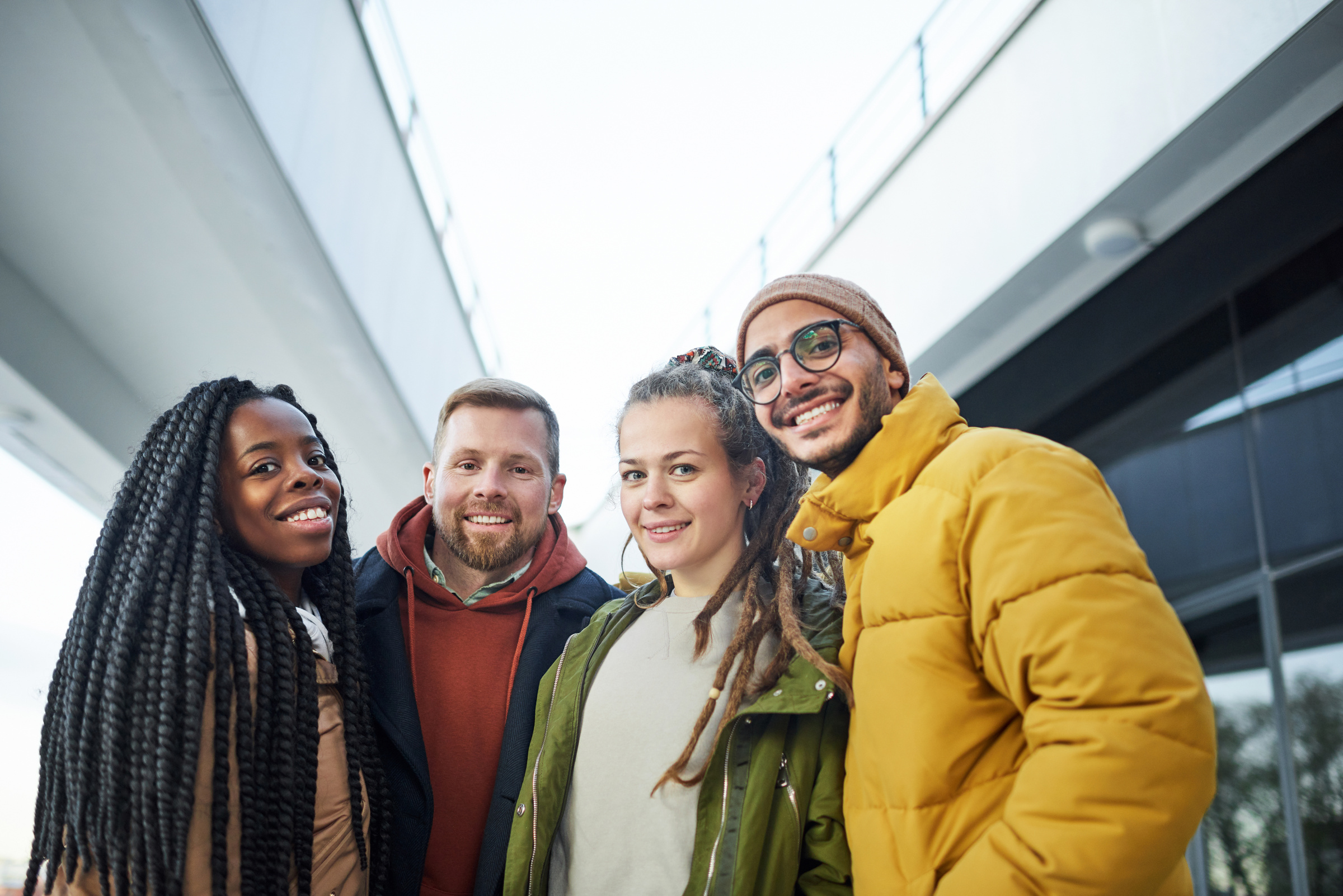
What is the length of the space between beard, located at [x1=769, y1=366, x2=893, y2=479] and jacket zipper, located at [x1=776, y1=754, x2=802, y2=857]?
0.59 metres

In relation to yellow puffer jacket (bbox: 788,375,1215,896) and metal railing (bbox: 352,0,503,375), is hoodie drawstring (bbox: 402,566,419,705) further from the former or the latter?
metal railing (bbox: 352,0,503,375)

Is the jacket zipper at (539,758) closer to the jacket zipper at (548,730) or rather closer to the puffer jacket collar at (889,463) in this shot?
the jacket zipper at (548,730)

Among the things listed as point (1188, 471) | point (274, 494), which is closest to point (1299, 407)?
point (1188, 471)

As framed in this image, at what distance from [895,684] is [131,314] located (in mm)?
4956

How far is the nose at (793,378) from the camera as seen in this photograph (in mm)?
1772

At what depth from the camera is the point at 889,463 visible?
1650 millimetres

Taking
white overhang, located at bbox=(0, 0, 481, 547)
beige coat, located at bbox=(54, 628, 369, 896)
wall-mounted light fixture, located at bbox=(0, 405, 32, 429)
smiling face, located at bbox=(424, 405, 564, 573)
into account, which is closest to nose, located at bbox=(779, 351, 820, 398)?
smiling face, located at bbox=(424, 405, 564, 573)

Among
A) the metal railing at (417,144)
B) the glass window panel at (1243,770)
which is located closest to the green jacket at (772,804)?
the glass window panel at (1243,770)

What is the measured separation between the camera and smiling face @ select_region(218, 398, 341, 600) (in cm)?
200

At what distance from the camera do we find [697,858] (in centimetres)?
168

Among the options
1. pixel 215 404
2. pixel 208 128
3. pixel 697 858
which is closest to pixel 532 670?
pixel 697 858

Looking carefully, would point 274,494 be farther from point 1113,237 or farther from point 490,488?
point 1113,237

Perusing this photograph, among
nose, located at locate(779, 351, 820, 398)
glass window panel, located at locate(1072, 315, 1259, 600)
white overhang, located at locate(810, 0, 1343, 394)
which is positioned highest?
white overhang, located at locate(810, 0, 1343, 394)

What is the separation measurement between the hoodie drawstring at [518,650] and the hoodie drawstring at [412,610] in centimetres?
3
